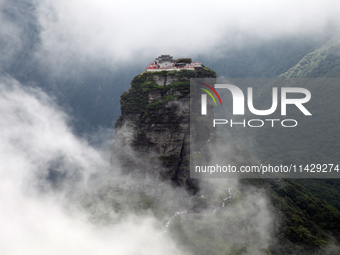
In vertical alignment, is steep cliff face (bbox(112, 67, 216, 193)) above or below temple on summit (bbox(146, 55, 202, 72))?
below

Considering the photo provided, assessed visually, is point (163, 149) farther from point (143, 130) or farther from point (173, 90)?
point (173, 90)

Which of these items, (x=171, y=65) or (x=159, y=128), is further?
(x=171, y=65)

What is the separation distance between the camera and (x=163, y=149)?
3848 inches

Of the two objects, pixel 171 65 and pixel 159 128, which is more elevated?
pixel 171 65

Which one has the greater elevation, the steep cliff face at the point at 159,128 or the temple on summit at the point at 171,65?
the temple on summit at the point at 171,65

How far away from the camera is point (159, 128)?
318 ft

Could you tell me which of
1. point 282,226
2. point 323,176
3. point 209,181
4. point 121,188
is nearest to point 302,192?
point 282,226

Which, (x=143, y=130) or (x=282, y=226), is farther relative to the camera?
(x=143, y=130)

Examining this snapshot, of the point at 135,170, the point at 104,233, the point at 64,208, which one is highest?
the point at 135,170

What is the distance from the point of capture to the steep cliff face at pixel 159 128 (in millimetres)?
96250

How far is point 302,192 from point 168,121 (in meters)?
55.6

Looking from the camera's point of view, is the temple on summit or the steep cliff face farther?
the temple on summit

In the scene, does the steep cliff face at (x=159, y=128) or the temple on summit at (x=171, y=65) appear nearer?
the steep cliff face at (x=159, y=128)

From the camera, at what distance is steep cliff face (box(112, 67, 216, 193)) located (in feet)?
316
